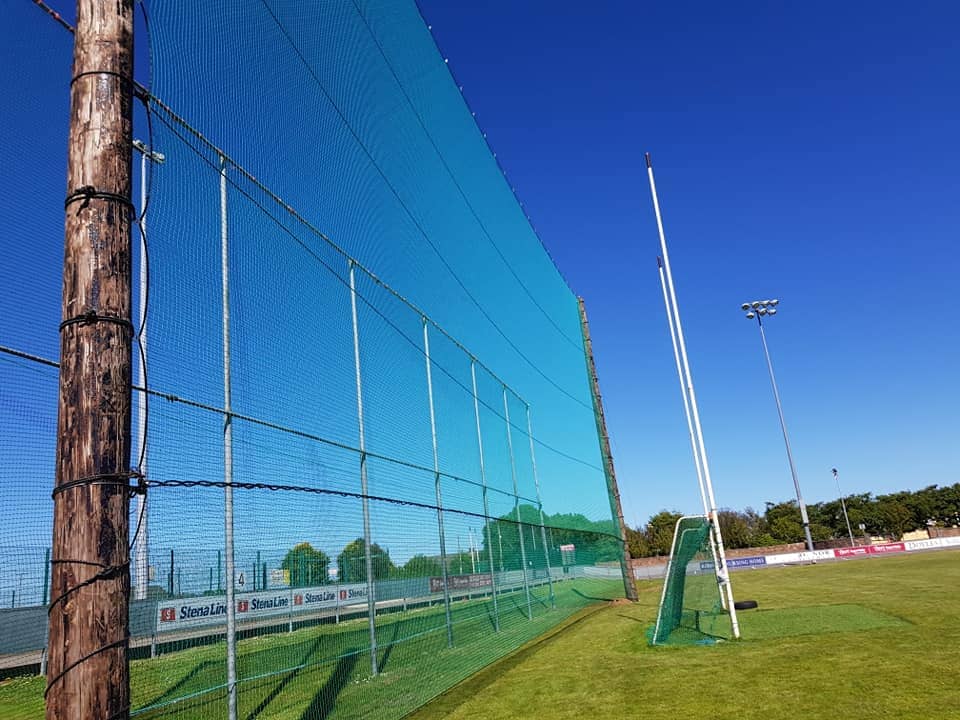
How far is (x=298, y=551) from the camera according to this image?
497 cm

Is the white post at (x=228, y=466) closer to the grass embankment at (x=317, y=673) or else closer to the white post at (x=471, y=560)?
the grass embankment at (x=317, y=673)

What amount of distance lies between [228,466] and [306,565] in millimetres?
1085

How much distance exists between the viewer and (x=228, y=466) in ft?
14.8

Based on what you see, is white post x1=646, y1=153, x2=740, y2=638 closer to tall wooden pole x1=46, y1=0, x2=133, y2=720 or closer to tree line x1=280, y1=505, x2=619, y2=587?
tree line x1=280, y1=505, x2=619, y2=587

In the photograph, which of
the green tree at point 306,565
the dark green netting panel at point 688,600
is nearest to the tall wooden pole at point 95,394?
the green tree at point 306,565

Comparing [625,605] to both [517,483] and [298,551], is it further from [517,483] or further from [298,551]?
[298,551]

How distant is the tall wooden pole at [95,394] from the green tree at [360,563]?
3.81 m

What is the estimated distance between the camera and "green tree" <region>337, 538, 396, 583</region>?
5.80 meters

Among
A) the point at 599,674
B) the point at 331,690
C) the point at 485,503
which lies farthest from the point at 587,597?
the point at 331,690

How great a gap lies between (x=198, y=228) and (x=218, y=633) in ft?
8.95

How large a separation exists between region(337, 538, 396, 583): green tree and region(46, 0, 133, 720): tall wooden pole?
3807 millimetres

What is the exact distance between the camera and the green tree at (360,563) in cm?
580

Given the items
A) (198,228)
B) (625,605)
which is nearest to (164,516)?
(198,228)

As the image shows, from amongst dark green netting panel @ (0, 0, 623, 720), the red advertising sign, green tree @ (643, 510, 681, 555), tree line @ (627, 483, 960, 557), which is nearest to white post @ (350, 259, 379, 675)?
dark green netting panel @ (0, 0, 623, 720)
